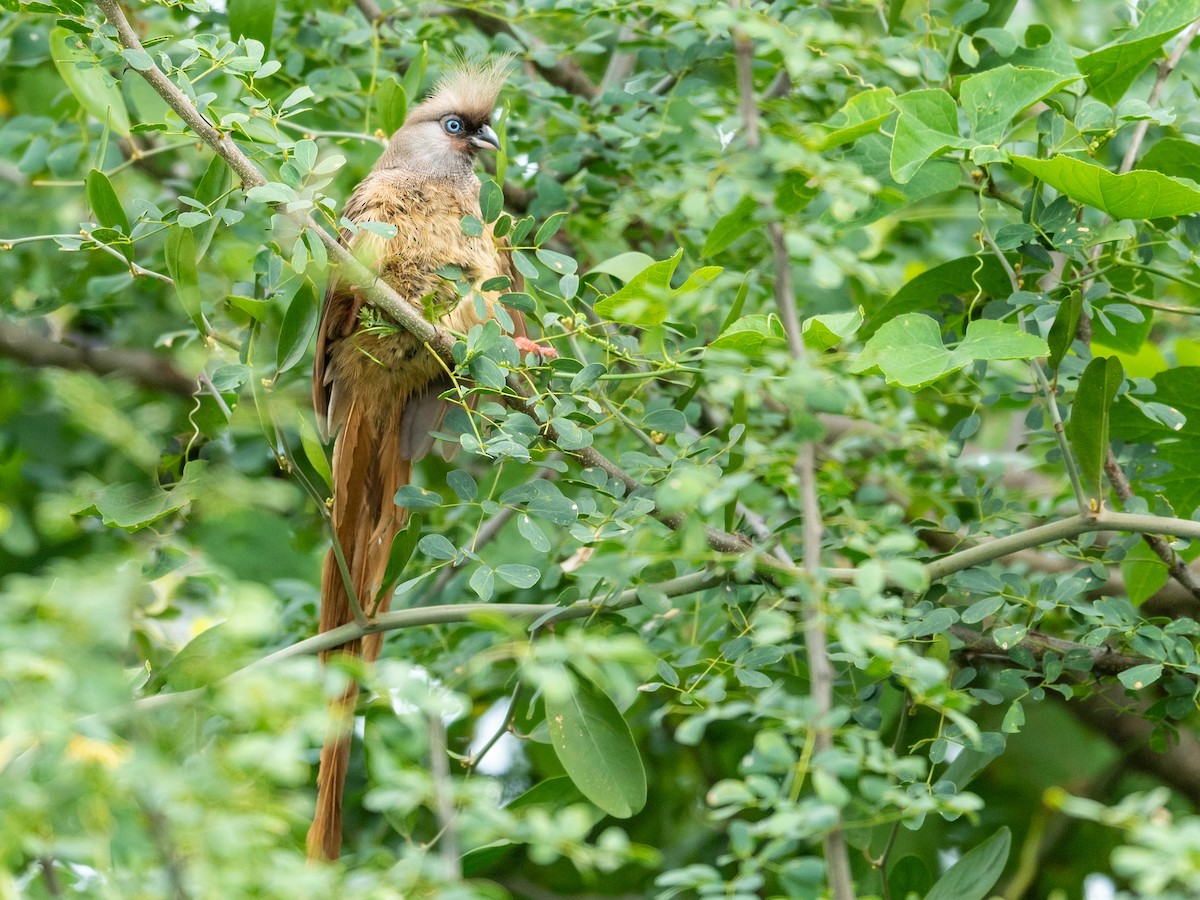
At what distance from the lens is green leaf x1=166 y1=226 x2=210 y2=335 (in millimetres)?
1946

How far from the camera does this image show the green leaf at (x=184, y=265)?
1.95 meters

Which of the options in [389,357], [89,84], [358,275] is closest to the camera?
[358,275]

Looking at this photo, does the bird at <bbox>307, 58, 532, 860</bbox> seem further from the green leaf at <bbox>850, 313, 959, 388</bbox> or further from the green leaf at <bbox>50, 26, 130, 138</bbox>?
the green leaf at <bbox>850, 313, 959, 388</bbox>

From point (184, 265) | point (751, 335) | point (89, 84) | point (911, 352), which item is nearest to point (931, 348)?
point (911, 352)

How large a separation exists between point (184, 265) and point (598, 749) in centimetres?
101

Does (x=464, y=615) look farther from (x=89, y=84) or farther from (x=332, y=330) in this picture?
(x=89, y=84)

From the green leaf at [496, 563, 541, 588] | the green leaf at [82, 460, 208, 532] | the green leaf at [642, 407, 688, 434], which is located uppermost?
the green leaf at [642, 407, 688, 434]

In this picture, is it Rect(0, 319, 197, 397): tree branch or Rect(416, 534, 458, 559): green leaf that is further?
Rect(0, 319, 197, 397): tree branch

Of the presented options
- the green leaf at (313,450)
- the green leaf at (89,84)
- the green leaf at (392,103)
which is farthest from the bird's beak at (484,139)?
the green leaf at (313,450)

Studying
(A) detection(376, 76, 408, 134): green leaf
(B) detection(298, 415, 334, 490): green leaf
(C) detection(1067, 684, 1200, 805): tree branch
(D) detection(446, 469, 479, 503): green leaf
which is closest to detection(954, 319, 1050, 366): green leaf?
(D) detection(446, 469, 479, 503): green leaf

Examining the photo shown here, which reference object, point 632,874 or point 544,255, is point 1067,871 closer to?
A: point 632,874

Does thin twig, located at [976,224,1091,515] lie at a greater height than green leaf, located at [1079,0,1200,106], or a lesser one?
lesser

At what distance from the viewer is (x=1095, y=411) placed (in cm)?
184

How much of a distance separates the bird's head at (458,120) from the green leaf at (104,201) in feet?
4.33
